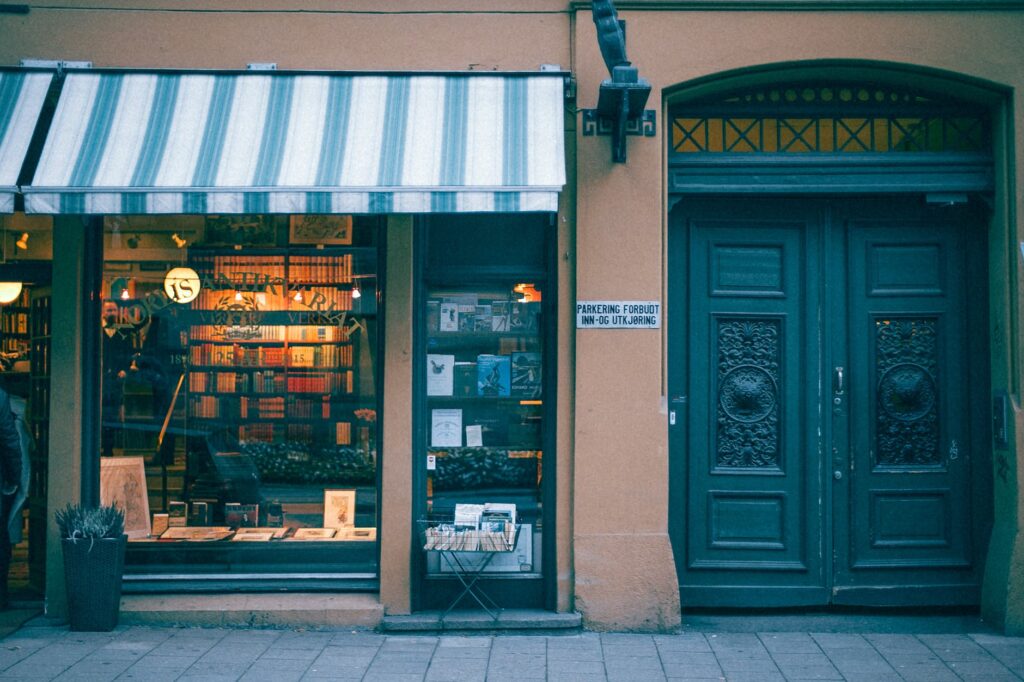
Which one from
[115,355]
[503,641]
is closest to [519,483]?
[503,641]

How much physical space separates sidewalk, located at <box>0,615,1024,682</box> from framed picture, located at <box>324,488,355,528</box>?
0.83 meters

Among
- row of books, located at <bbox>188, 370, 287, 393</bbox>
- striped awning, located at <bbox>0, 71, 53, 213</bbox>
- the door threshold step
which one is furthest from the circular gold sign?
the door threshold step

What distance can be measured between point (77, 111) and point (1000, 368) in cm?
683

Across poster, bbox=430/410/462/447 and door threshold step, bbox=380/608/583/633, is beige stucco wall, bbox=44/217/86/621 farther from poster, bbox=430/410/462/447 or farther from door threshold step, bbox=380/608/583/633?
poster, bbox=430/410/462/447

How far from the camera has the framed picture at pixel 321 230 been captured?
719 centimetres

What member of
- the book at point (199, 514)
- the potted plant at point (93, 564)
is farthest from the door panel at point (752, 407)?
the potted plant at point (93, 564)

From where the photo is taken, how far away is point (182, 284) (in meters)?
7.25

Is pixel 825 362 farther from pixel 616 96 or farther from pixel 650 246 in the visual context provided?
pixel 616 96

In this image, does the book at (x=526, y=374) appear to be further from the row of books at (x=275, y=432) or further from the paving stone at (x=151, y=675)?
the paving stone at (x=151, y=675)

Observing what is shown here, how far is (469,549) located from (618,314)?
6.51 ft

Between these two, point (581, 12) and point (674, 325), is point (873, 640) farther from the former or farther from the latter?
point (581, 12)

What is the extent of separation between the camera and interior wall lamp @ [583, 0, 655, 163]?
239 inches

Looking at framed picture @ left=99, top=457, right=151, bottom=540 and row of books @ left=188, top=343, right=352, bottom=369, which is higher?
row of books @ left=188, top=343, right=352, bottom=369

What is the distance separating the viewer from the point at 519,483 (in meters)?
7.05
